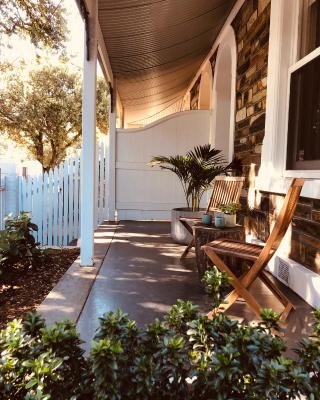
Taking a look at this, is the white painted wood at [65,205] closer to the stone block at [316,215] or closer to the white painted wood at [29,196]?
the white painted wood at [29,196]

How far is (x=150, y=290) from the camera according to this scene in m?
3.31

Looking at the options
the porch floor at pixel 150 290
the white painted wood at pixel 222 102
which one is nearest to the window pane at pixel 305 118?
the porch floor at pixel 150 290

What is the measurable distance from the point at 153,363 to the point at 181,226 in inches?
163

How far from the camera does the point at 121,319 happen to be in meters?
1.42

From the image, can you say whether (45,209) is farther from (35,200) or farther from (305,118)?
(305,118)

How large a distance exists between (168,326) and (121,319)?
0.21m

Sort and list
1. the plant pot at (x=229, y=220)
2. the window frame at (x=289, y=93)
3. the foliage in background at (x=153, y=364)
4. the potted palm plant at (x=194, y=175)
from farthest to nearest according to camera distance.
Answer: the potted palm plant at (x=194, y=175) → the plant pot at (x=229, y=220) → the window frame at (x=289, y=93) → the foliage in background at (x=153, y=364)

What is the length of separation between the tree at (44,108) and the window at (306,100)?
11.6m

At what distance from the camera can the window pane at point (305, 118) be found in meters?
3.31

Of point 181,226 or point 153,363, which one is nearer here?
point 153,363

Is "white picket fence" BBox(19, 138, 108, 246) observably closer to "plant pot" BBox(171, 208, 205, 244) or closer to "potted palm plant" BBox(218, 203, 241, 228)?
"plant pot" BBox(171, 208, 205, 244)

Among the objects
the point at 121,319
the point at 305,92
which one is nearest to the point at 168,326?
the point at 121,319

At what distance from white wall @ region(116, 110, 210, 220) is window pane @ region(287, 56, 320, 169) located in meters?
4.21

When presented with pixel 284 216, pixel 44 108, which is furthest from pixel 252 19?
pixel 44 108
